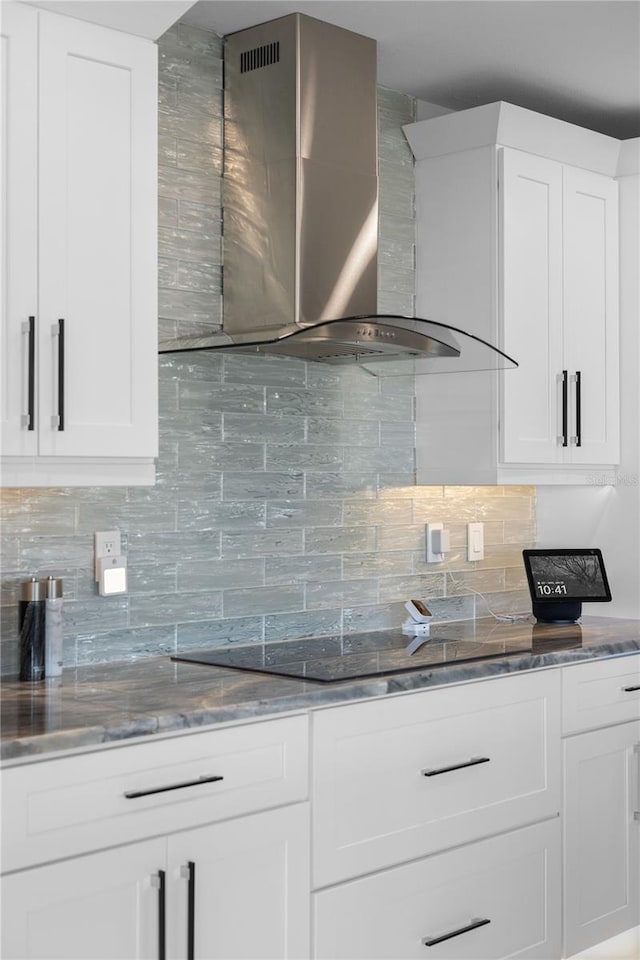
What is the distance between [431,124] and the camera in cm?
351

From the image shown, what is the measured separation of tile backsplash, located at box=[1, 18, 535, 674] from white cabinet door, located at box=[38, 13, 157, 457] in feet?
1.30

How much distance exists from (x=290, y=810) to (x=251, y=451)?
1084 mm

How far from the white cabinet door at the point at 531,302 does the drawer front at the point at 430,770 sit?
0.82 metres

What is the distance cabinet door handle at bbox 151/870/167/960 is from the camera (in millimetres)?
2115

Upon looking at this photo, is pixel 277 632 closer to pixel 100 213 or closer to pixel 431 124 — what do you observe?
pixel 100 213

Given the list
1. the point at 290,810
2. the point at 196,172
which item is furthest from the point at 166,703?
the point at 196,172

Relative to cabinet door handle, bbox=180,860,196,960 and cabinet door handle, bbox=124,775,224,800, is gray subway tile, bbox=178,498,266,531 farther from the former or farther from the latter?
cabinet door handle, bbox=180,860,196,960

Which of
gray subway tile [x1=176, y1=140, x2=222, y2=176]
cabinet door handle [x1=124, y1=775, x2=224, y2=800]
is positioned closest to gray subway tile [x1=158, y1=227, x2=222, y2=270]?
gray subway tile [x1=176, y1=140, x2=222, y2=176]

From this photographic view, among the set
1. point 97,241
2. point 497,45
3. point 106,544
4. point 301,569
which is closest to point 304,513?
point 301,569

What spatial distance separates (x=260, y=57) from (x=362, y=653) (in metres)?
1.56

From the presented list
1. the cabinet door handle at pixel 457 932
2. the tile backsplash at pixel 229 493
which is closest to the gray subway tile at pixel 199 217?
the tile backsplash at pixel 229 493

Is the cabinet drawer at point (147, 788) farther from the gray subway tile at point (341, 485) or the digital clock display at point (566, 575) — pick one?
the digital clock display at point (566, 575)

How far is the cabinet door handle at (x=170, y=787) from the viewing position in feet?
6.85

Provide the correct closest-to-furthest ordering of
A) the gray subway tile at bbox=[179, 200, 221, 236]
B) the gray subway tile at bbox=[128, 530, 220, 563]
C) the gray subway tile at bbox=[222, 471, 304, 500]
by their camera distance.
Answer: the gray subway tile at bbox=[128, 530, 220, 563] < the gray subway tile at bbox=[179, 200, 221, 236] < the gray subway tile at bbox=[222, 471, 304, 500]
